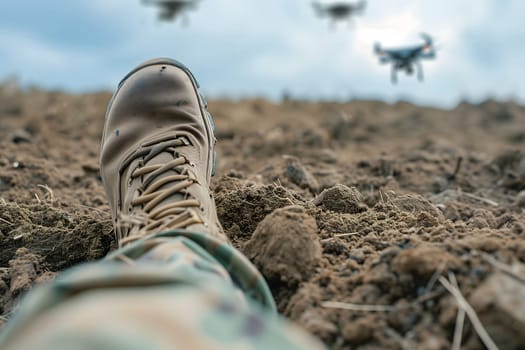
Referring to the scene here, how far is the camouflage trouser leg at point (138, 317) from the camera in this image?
31.1 inches

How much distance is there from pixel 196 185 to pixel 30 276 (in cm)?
59

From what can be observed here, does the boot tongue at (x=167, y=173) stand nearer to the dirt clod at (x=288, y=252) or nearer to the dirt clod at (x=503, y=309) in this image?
the dirt clod at (x=288, y=252)

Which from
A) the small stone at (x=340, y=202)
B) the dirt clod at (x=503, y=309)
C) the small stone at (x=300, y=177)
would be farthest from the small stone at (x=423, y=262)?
the small stone at (x=300, y=177)

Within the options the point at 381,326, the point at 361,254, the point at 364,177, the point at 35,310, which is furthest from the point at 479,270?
the point at 364,177

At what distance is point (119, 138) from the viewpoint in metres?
2.23

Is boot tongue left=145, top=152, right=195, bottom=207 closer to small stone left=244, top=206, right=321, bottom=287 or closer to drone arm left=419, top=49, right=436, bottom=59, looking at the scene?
small stone left=244, top=206, right=321, bottom=287

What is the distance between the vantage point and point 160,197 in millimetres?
1778

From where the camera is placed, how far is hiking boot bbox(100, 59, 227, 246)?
67.6 inches

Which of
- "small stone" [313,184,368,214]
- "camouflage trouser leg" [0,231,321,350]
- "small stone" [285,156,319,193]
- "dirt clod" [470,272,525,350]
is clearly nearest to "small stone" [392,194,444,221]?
"small stone" [313,184,368,214]

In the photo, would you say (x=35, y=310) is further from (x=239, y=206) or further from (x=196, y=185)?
(x=239, y=206)

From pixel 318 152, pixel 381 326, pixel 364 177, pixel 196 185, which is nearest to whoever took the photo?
pixel 381 326

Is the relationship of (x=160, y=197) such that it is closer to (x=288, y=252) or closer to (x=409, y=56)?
(x=288, y=252)

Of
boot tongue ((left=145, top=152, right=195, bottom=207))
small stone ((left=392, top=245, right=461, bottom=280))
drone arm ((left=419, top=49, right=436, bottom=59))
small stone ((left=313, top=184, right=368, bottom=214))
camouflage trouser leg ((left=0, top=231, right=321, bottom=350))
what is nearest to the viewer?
camouflage trouser leg ((left=0, top=231, right=321, bottom=350))

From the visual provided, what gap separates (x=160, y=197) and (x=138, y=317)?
0.97 metres
